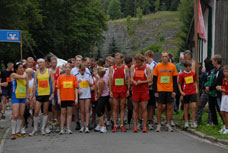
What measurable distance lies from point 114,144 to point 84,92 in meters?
2.65

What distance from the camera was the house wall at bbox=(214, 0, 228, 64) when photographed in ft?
55.4

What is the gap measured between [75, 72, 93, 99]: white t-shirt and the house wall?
28.0 ft

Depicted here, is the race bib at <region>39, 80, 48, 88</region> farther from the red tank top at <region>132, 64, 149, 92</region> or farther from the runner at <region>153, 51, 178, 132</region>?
the runner at <region>153, 51, 178, 132</region>

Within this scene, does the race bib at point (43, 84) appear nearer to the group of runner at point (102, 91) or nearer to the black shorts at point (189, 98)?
the group of runner at point (102, 91)

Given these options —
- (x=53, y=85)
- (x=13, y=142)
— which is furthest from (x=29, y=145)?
(x=53, y=85)

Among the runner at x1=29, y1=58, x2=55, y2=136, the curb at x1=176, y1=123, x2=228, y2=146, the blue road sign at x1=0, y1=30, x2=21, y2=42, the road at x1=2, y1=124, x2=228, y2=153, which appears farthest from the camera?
Answer: the blue road sign at x1=0, y1=30, x2=21, y2=42

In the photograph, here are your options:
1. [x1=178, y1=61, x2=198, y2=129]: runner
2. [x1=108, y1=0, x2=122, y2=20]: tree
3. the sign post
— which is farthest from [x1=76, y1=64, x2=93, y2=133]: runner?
[x1=108, y1=0, x2=122, y2=20]: tree

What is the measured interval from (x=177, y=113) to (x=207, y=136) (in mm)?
4736

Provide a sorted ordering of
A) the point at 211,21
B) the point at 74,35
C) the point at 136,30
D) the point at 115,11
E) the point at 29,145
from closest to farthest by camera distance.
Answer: the point at 29,145, the point at 211,21, the point at 74,35, the point at 136,30, the point at 115,11

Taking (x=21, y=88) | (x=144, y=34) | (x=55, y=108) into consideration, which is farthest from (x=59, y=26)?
(x=144, y=34)

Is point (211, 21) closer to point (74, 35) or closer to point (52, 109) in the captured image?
point (52, 109)

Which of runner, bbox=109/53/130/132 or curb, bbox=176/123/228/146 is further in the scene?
runner, bbox=109/53/130/132

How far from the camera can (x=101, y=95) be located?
10633 millimetres

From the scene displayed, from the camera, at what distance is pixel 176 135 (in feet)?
31.4
